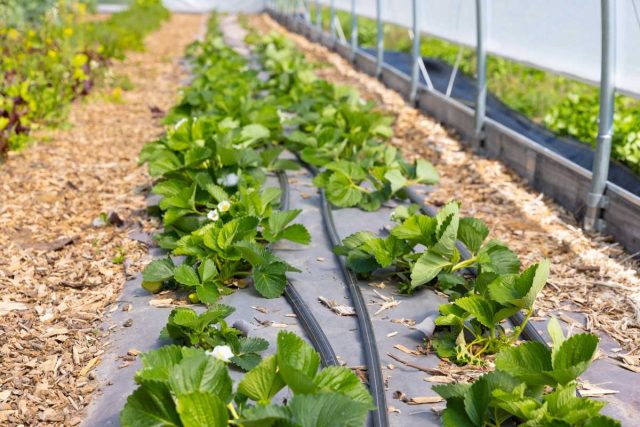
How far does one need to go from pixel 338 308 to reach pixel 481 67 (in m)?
3.49

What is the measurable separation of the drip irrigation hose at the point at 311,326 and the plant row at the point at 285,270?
0.09 meters

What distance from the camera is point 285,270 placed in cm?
358

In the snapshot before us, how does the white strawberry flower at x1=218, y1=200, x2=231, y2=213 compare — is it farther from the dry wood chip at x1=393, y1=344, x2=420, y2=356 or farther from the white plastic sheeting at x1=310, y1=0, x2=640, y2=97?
the white plastic sheeting at x1=310, y1=0, x2=640, y2=97

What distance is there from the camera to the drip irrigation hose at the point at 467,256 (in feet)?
10.7

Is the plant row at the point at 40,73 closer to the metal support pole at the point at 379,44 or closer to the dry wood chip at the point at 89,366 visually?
the dry wood chip at the point at 89,366

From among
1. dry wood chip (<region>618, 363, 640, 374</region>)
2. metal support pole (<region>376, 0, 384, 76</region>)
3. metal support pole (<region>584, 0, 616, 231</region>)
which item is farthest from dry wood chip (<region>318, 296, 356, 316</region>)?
metal support pole (<region>376, 0, 384, 76</region>)

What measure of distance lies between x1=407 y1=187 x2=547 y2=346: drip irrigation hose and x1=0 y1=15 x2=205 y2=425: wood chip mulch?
159cm

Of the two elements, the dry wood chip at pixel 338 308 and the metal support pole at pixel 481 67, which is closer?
the dry wood chip at pixel 338 308

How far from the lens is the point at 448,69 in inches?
377

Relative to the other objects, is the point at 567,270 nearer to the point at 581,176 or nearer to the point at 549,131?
the point at 581,176

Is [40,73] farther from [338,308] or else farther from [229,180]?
[338,308]

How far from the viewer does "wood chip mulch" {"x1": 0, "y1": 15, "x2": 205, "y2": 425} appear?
298 centimetres

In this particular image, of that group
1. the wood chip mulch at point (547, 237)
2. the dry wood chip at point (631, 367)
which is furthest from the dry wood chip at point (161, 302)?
the dry wood chip at point (631, 367)

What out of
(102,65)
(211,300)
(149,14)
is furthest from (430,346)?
(149,14)
